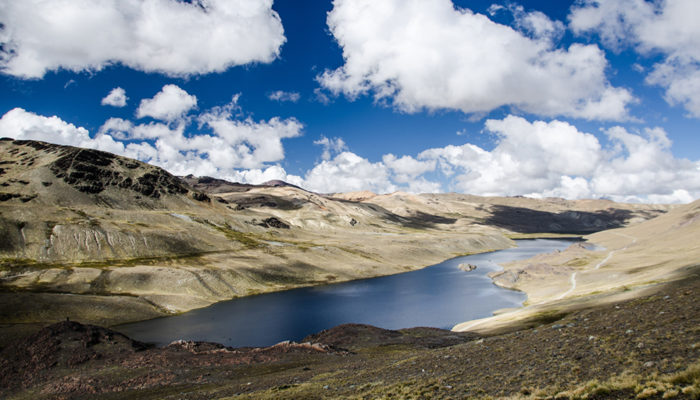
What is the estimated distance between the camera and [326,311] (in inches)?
3971

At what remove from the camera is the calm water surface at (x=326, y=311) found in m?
80.8

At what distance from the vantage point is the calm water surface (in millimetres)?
80806

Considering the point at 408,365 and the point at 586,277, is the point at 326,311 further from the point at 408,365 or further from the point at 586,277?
the point at 586,277

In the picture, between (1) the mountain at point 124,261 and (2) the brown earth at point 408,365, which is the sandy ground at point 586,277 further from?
(1) the mountain at point 124,261

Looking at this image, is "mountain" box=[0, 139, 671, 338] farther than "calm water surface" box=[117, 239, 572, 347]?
Yes

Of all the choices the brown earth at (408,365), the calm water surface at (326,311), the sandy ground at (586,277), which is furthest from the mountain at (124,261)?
the sandy ground at (586,277)

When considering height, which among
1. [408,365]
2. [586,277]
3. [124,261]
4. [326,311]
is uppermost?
[124,261]

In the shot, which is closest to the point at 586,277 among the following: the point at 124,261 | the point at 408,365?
the point at 408,365

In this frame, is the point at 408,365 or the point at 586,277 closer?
the point at 408,365

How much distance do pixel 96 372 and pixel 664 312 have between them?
182 feet

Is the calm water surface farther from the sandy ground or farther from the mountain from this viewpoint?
the mountain

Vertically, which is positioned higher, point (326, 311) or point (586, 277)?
point (586, 277)

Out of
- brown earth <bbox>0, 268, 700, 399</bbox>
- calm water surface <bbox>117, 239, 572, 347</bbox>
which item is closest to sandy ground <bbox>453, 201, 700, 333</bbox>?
calm water surface <bbox>117, 239, 572, 347</bbox>

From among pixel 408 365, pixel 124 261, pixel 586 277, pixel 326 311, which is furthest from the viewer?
pixel 124 261
